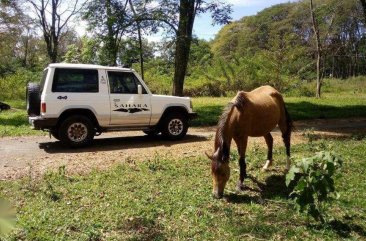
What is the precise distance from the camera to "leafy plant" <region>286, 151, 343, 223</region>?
5.01 metres

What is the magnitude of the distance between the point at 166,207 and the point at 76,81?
5202mm

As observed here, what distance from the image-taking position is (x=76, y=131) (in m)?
9.88

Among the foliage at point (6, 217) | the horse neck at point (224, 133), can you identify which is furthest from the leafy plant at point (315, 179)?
the foliage at point (6, 217)

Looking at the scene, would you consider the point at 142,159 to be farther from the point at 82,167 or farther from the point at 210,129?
the point at 210,129

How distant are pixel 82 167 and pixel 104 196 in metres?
1.85

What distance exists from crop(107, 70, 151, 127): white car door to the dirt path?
70 cm

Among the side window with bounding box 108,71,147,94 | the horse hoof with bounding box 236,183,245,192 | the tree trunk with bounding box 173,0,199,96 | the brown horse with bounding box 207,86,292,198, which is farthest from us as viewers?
the tree trunk with bounding box 173,0,199,96

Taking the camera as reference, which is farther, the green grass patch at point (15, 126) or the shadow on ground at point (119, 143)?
the green grass patch at point (15, 126)

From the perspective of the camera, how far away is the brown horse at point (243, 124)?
5980mm

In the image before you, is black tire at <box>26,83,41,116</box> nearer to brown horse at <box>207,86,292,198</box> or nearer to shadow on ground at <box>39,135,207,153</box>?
shadow on ground at <box>39,135,207,153</box>

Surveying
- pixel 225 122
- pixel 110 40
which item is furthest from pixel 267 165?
pixel 110 40

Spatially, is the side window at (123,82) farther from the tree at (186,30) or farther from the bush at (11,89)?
the bush at (11,89)

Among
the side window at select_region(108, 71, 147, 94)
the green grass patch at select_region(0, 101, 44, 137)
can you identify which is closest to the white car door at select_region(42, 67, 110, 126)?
the side window at select_region(108, 71, 147, 94)

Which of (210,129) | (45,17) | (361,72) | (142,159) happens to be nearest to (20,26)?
(45,17)
